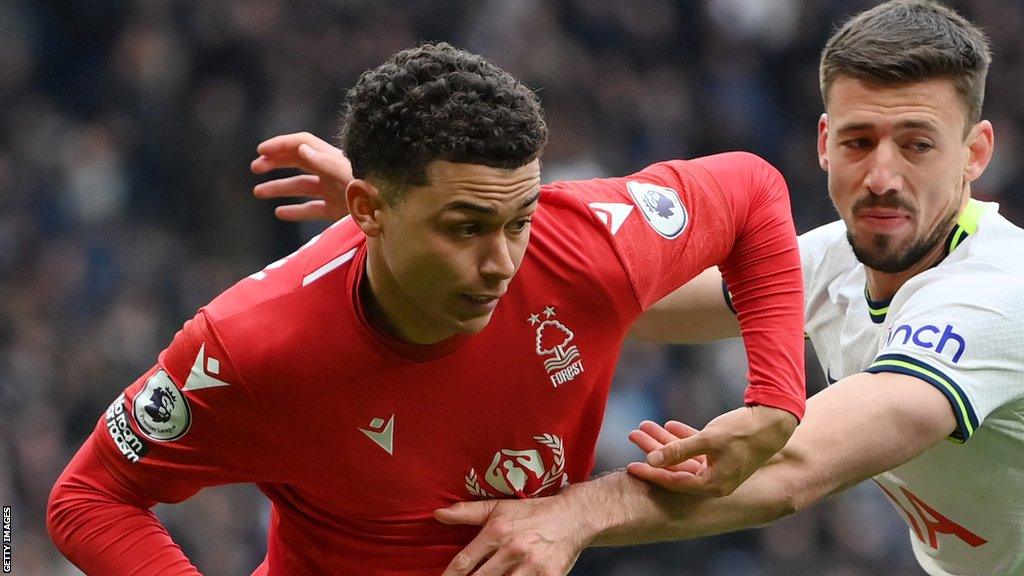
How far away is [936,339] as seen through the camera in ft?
11.6

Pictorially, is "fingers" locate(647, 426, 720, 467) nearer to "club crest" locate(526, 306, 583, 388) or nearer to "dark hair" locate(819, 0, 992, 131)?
"club crest" locate(526, 306, 583, 388)

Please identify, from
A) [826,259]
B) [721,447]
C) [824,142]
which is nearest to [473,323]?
[721,447]

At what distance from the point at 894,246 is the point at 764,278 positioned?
54cm

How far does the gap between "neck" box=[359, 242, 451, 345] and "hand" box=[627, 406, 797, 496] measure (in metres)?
0.58

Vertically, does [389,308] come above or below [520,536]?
above

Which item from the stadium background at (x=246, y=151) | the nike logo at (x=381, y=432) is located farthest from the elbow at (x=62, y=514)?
the stadium background at (x=246, y=151)

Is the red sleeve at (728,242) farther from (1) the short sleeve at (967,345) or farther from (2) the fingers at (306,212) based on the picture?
(2) the fingers at (306,212)

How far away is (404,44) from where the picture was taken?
9.23 metres

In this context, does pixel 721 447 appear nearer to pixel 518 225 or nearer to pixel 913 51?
pixel 518 225

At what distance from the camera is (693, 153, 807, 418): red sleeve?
3354 mm

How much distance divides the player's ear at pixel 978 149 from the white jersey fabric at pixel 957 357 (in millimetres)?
108

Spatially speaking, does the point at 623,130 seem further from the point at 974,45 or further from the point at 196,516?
the point at 974,45

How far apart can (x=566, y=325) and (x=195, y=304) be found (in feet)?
17.5

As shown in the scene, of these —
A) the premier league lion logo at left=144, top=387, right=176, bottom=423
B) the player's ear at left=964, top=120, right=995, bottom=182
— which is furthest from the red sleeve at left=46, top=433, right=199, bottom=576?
the player's ear at left=964, top=120, right=995, bottom=182
